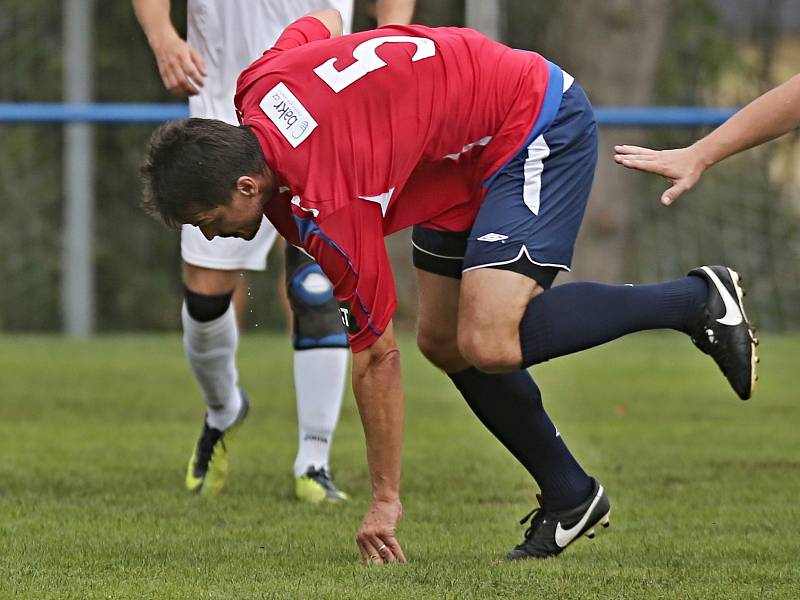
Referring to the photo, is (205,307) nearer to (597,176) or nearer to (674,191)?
(674,191)

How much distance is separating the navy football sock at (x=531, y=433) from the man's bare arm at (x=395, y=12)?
115cm

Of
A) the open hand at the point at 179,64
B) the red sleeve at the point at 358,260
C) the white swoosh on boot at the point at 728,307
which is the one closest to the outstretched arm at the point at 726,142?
the white swoosh on boot at the point at 728,307

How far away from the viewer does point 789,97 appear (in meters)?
3.41

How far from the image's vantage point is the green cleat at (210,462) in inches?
197

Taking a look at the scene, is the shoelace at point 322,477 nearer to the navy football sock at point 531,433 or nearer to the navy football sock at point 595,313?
the navy football sock at point 531,433

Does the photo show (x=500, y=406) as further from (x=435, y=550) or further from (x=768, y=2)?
(x=768, y=2)

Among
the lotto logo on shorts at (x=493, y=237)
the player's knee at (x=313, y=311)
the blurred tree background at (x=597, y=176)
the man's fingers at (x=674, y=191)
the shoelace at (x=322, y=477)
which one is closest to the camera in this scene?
the man's fingers at (x=674, y=191)

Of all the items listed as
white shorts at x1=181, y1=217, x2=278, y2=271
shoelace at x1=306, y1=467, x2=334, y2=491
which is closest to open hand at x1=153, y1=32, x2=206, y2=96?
white shorts at x1=181, y1=217, x2=278, y2=271

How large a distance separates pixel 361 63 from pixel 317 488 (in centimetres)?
163

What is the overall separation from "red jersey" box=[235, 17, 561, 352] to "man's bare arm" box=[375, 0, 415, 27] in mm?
629

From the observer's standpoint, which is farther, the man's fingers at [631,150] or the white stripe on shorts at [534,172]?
the white stripe on shorts at [534,172]

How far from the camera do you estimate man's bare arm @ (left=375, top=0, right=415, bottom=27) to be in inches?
181

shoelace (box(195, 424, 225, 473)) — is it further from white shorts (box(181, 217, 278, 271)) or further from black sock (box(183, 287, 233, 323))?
white shorts (box(181, 217, 278, 271))

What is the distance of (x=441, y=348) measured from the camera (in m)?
4.00
